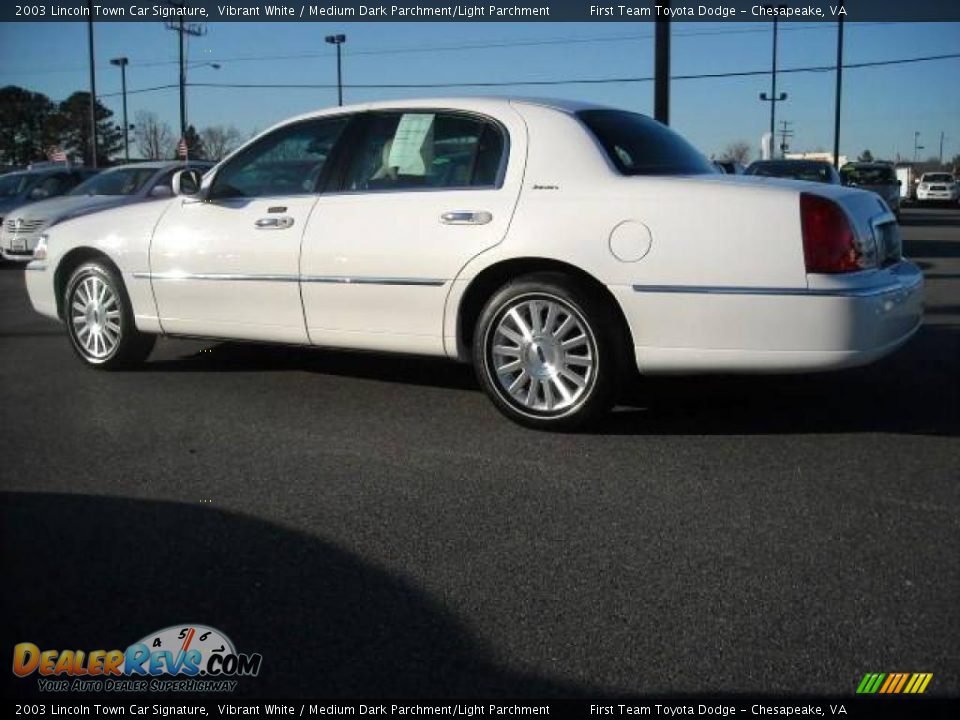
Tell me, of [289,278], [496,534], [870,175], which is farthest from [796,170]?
[496,534]

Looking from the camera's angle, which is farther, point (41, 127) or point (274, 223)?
point (41, 127)

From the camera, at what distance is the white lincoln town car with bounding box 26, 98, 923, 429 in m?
4.72

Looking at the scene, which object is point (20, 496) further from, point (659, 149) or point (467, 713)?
point (659, 149)

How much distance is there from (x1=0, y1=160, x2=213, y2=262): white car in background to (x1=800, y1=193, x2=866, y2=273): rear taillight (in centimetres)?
1030

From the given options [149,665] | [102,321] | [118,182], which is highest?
[118,182]

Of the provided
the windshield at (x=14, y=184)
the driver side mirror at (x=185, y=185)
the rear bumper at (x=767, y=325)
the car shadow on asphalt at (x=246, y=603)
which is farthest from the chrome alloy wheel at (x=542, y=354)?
the windshield at (x=14, y=184)

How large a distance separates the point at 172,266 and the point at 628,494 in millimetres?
3451

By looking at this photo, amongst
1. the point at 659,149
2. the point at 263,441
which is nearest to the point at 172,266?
the point at 263,441

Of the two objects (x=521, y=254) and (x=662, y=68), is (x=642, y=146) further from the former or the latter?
(x=662, y=68)

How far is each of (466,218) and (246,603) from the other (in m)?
2.66

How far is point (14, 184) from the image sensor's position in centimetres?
1798

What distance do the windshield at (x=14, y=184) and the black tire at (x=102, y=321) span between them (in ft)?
39.6

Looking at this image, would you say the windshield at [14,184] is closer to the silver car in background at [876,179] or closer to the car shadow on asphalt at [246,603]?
the car shadow on asphalt at [246,603]

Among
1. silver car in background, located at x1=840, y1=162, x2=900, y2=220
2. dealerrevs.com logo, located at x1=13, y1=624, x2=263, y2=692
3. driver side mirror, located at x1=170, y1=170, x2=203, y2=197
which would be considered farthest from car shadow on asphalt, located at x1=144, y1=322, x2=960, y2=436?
silver car in background, located at x1=840, y1=162, x2=900, y2=220
